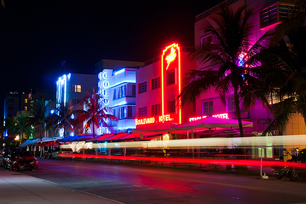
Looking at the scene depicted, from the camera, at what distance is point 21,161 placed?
2730 centimetres

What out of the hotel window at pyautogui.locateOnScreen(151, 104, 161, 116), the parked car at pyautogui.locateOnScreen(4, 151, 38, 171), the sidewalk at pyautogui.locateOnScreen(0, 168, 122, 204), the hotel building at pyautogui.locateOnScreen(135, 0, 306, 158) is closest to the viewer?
the sidewalk at pyautogui.locateOnScreen(0, 168, 122, 204)

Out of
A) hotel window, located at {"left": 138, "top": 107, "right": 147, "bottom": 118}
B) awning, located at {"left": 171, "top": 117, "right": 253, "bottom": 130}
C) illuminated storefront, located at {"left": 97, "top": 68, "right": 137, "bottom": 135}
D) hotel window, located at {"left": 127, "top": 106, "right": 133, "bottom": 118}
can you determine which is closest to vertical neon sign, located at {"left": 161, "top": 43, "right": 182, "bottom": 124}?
hotel window, located at {"left": 138, "top": 107, "right": 147, "bottom": 118}

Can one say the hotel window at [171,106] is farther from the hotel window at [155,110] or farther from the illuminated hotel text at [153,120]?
the hotel window at [155,110]

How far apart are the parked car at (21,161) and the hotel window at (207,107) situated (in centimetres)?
1528

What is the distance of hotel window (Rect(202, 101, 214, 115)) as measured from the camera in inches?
1358

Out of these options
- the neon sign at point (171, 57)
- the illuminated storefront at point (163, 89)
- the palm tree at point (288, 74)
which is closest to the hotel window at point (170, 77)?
the illuminated storefront at point (163, 89)

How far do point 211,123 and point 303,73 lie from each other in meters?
7.82

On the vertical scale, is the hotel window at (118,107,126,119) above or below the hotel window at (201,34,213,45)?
below

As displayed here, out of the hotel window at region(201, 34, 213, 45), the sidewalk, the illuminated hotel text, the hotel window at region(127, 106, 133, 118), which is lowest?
the sidewalk

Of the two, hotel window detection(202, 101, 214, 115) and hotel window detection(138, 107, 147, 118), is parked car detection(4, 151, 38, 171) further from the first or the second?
hotel window detection(138, 107, 147, 118)

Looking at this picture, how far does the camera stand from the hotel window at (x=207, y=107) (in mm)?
34500

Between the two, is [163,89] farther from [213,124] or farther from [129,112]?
[213,124]

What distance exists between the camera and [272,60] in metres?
21.4

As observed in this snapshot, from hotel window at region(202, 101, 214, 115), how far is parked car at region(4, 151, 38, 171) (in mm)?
15284
